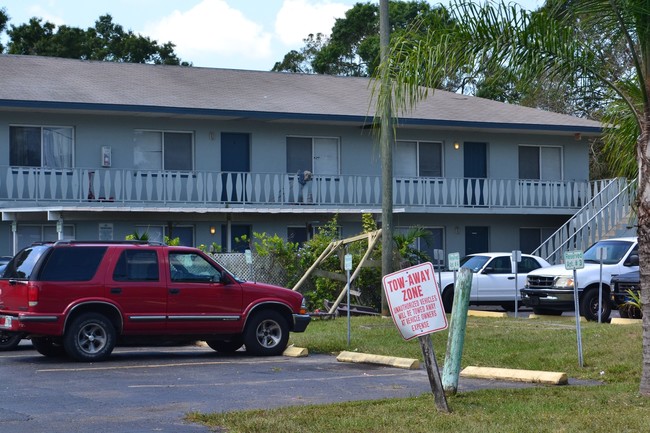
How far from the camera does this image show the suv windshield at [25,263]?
16.1m

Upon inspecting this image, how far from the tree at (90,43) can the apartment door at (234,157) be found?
922 inches

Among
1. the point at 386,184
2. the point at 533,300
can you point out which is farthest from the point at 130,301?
the point at 533,300

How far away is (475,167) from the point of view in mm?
33812

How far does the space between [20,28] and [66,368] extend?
129ft

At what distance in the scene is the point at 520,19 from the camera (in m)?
12.4

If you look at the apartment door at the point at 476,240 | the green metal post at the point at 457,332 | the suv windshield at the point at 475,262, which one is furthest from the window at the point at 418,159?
the green metal post at the point at 457,332

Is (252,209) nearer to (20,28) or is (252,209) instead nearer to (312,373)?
(312,373)

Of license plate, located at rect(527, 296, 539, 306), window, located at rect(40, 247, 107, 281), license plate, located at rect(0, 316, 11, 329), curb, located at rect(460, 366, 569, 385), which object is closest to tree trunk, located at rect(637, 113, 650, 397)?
curb, located at rect(460, 366, 569, 385)

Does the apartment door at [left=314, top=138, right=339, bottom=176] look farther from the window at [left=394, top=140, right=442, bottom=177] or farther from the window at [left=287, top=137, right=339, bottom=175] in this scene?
the window at [left=394, top=140, right=442, bottom=177]

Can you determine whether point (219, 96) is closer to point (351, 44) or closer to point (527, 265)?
point (527, 265)

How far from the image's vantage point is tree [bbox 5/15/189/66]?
5197 cm

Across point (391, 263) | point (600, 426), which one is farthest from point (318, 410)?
point (391, 263)

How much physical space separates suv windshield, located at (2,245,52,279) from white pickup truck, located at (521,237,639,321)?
11.4m

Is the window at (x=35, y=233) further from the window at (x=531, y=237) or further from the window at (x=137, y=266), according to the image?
the window at (x=531, y=237)
